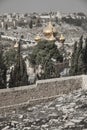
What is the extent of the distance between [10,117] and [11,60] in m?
12.4

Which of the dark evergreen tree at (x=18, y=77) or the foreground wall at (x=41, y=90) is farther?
the dark evergreen tree at (x=18, y=77)

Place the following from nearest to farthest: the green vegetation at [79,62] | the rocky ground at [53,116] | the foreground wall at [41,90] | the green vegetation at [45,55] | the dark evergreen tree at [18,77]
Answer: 1. the rocky ground at [53,116]
2. the foreground wall at [41,90]
3. the dark evergreen tree at [18,77]
4. the green vegetation at [79,62]
5. the green vegetation at [45,55]

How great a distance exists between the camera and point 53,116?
1055 cm

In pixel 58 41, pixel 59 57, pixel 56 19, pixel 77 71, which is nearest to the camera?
pixel 77 71

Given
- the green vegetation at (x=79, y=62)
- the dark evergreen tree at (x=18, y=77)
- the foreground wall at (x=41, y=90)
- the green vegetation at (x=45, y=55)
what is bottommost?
the green vegetation at (x=45, y=55)

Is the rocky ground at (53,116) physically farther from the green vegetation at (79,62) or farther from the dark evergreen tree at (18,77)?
the green vegetation at (79,62)

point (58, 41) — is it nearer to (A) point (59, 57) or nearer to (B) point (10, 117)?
(A) point (59, 57)

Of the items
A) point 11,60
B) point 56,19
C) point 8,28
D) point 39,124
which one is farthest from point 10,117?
point 56,19

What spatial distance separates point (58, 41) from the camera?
26.4m

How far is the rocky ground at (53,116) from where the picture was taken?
9.80 m

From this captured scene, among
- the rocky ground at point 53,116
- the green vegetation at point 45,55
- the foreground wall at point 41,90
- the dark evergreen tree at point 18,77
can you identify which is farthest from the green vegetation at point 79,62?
the rocky ground at point 53,116

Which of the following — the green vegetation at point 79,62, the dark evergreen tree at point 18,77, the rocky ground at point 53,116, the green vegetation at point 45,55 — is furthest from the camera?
the green vegetation at point 45,55

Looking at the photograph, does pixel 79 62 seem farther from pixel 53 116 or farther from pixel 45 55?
pixel 53 116

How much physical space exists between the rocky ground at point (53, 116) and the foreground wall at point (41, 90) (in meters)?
0.25
